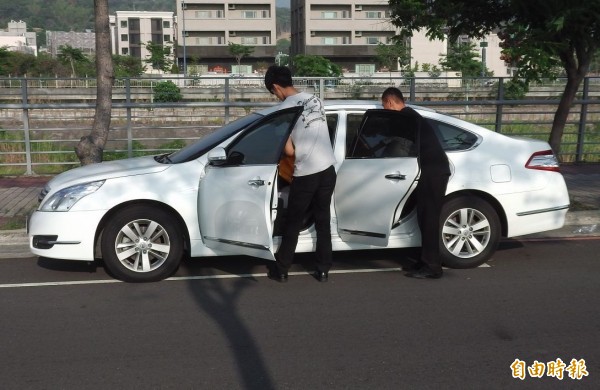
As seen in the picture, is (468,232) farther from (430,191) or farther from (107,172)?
(107,172)

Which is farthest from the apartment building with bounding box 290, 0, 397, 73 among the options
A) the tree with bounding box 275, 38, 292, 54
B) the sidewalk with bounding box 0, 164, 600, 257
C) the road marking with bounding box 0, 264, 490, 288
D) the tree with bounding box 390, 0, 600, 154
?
the road marking with bounding box 0, 264, 490, 288

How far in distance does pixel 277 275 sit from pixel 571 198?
18.1 ft

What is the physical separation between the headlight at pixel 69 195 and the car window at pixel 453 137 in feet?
11.1

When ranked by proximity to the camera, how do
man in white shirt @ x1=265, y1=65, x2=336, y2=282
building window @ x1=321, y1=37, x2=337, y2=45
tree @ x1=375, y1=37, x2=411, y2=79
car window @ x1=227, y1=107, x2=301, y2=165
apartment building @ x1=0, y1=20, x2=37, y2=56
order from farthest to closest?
apartment building @ x1=0, y1=20, x2=37, y2=56 → building window @ x1=321, y1=37, x2=337, y2=45 → tree @ x1=375, y1=37, x2=411, y2=79 → car window @ x1=227, y1=107, x2=301, y2=165 → man in white shirt @ x1=265, y1=65, x2=336, y2=282

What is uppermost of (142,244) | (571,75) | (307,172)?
(571,75)

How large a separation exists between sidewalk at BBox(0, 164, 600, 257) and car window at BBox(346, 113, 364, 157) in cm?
318

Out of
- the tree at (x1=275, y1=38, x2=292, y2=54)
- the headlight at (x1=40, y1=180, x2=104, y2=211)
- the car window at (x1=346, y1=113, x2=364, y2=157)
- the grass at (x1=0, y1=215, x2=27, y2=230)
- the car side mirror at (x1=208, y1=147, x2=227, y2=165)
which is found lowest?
the grass at (x1=0, y1=215, x2=27, y2=230)

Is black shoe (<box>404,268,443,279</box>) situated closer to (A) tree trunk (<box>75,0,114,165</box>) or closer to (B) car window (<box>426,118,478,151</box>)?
(B) car window (<box>426,118,478,151</box>)

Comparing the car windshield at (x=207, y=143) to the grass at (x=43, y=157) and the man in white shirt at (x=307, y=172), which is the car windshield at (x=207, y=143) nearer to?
the man in white shirt at (x=307, y=172)

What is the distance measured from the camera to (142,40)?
114 metres

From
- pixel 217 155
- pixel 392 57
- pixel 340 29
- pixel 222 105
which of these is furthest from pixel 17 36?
pixel 217 155

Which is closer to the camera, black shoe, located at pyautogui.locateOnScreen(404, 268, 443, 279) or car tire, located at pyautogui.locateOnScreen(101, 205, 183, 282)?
car tire, located at pyautogui.locateOnScreen(101, 205, 183, 282)

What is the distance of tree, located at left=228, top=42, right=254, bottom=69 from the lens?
222 feet

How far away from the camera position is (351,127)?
7.16 metres
